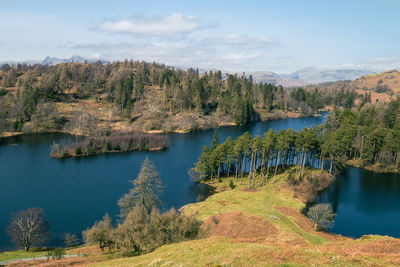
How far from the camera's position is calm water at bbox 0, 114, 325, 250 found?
63.2m

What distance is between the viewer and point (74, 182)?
272 ft

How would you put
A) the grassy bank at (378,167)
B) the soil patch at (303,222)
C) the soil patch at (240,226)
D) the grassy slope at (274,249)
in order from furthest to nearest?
the grassy bank at (378,167) → the soil patch at (303,222) → the soil patch at (240,226) → the grassy slope at (274,249)

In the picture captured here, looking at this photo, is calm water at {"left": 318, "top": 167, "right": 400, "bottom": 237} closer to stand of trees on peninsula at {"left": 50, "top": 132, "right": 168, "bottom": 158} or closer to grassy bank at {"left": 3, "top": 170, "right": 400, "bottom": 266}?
grassy bank at {"left": 3, "top": 170, "right": 400, "bottom": 266}

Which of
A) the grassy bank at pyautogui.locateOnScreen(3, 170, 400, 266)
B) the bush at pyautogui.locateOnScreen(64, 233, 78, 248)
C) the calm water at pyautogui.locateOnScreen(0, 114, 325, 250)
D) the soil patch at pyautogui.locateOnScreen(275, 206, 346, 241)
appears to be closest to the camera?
the grassy bank at pyautogui.locateOnScreen(3, 170, 400, 266)

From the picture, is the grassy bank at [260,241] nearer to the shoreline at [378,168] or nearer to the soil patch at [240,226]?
the soil patch at [240,226]

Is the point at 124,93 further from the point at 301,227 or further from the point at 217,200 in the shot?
the point at 301,227

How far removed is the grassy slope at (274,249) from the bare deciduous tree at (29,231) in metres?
22.9

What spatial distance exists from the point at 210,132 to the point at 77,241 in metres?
123

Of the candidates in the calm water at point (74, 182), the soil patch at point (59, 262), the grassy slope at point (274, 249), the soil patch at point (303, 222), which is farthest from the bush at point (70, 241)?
the soil patch at point (303, 222)

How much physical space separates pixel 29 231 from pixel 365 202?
80.6m

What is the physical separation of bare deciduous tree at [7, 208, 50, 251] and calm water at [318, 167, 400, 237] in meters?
60.8

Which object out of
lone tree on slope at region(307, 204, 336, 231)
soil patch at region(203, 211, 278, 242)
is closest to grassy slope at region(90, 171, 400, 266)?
soil patch at region(203, 211, 278, 242)

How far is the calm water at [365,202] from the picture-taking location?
60344 mm

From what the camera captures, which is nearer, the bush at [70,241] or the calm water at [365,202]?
the bush at [70,241]
